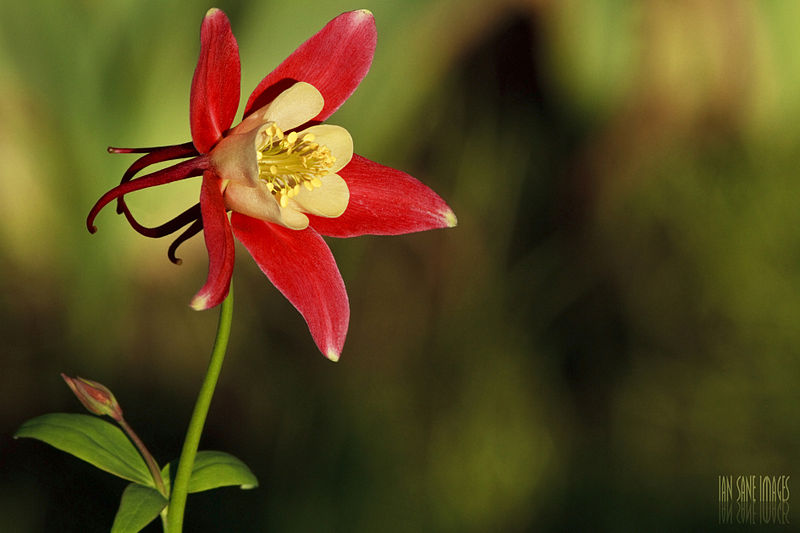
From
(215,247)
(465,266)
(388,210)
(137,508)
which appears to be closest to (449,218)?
(388,210)

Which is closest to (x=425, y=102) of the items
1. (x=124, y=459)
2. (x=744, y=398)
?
(x=744, y=398)

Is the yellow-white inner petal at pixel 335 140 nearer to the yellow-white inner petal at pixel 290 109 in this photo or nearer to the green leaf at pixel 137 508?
the yellow-white inner petal at pixel 290 109

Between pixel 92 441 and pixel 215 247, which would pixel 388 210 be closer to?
pixel 215 247

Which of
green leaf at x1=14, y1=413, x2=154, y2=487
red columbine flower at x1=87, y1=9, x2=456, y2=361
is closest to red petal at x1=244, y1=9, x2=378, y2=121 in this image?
red columbine flower at x1=87, y1=9, x2=456, y2=361

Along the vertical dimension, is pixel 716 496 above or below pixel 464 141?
below

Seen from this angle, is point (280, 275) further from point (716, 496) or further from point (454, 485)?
point (716, 496)
